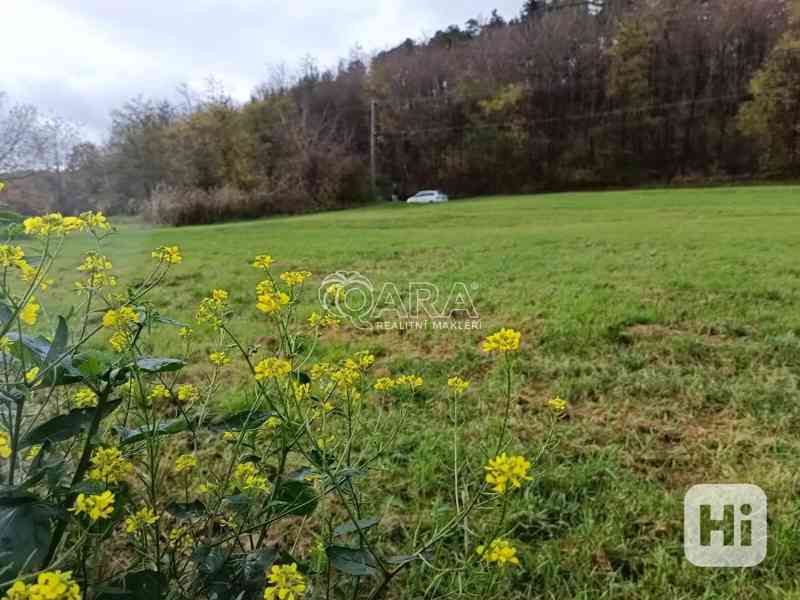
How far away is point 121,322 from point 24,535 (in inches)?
10.4

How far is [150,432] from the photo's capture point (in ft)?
2.01

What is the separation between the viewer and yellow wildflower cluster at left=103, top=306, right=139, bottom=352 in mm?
601

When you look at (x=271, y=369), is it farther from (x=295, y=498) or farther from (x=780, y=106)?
(x=780, y=106)

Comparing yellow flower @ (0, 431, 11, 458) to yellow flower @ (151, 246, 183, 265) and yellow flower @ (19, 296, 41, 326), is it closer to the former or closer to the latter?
yellow flower @ (19, 296, 41, 326)

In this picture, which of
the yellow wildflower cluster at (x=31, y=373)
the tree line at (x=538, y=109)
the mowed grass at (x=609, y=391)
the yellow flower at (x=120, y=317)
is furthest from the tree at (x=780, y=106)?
the yellow wildflower cluster at (x=31, y=373)

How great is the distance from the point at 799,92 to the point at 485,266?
18980 millimetres

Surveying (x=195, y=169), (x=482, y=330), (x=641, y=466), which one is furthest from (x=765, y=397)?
(x=195, y=169)

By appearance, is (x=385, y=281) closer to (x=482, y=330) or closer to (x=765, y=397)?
(x=482, y=330)

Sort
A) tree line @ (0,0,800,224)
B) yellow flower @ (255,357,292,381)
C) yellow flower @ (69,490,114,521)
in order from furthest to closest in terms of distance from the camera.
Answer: tree line @ (0,0,800,224) < yellow flower @ (255,357,292,381) < yellow flower @ (69,490,114,521)

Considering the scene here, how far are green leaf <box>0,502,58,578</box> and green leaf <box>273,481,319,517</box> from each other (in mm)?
254

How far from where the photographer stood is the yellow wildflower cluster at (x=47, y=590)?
0.34 meters

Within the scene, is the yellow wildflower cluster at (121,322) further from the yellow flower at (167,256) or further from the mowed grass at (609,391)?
the mowed grass at (609,391)

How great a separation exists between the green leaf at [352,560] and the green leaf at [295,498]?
Result: 0.26 feet

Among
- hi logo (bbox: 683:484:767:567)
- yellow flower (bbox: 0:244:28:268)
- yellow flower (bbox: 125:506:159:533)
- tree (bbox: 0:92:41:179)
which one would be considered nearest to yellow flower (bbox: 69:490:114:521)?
yellow flower (bbox: 125:506:159:533)
